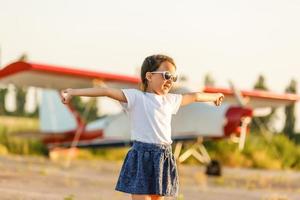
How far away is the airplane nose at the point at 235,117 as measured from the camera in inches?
575

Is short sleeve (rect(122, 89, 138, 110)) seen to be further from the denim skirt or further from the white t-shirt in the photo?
the denim skirt

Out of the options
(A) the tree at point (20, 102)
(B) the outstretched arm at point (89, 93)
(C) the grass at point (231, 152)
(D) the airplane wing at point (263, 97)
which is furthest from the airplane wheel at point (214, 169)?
(A) the tree at point (20, 102)

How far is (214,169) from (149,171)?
→ 11332mm

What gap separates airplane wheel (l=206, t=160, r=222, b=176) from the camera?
49.9 feet

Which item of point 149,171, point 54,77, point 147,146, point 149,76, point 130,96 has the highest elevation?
point 149,76

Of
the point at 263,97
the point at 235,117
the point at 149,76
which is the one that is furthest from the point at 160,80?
the point at 263,97

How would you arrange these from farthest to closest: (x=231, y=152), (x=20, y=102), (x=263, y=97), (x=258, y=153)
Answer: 1. (x=20, y=102)
2. (x=258, y=153)
3. (x=231, y=152)
4. (x=263, y=97)

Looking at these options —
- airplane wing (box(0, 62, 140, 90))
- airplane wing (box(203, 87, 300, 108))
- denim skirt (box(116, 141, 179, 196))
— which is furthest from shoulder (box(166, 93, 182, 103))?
airplane wing (box(203, 87, 300, 108))

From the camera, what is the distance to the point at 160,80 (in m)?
4.13

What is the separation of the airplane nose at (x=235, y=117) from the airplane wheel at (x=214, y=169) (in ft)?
2.70

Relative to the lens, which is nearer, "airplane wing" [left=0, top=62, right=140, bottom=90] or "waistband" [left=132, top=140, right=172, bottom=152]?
"waistband" [left=132, top=140, right=172, bottom=152]

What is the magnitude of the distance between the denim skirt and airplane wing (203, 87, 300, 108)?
1321 centimetres

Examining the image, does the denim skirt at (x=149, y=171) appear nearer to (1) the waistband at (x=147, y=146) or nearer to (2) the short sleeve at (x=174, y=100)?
(1) the waistband at (x=147, y=146)

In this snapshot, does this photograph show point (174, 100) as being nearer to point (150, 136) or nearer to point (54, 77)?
point (150, 136)
